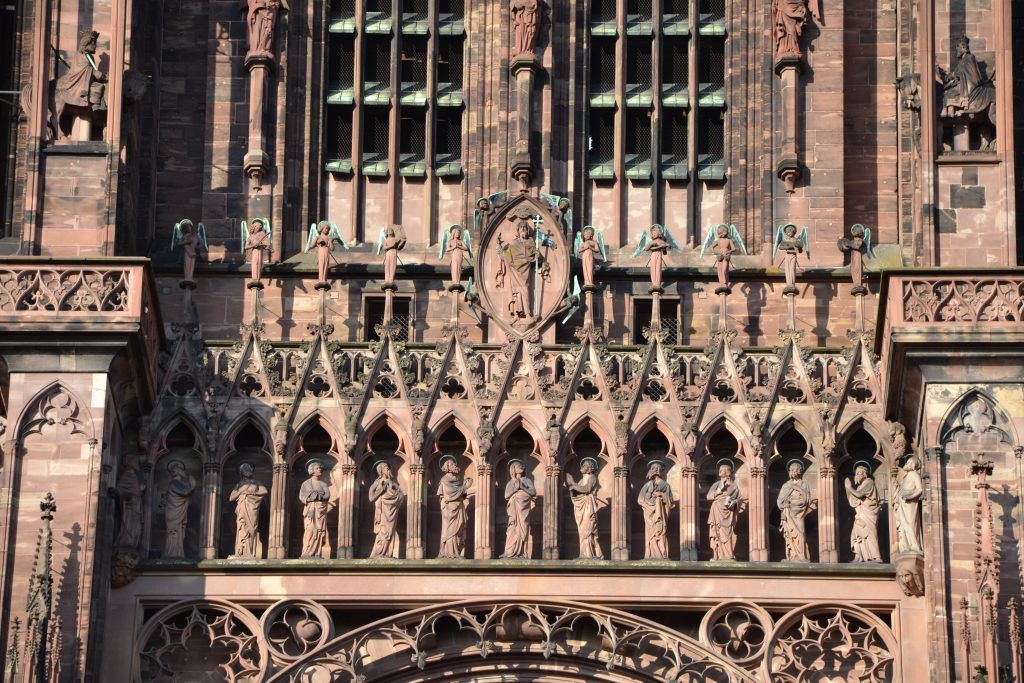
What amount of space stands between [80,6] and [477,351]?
16.6 feet

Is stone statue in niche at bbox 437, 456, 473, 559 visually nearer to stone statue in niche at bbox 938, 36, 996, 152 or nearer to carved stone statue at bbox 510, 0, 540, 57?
carved stone statue at bbox 510, 0, 540, 57

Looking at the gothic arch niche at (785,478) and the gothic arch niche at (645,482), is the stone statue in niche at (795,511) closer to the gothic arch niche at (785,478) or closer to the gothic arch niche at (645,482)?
the gothic arch niche at (785,478)

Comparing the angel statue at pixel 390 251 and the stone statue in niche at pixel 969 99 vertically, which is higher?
the stone statue in niche at pixel 969 99

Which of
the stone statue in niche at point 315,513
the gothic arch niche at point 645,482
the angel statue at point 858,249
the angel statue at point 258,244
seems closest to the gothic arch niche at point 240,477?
the stone statue in niche at point 315,513

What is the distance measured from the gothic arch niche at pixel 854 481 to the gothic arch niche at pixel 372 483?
397cm

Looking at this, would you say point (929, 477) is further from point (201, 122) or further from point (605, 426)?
point (201, 122)

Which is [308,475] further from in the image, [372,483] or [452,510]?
[452,510]

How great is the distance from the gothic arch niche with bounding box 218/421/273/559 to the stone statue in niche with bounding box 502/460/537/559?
7.28 feet

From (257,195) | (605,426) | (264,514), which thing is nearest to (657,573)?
(605,426)

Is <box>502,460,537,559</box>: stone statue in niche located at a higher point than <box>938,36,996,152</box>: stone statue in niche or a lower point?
lower

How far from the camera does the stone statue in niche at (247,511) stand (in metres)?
32.5

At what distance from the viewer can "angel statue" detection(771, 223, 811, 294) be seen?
112 ft

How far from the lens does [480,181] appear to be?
35156mm

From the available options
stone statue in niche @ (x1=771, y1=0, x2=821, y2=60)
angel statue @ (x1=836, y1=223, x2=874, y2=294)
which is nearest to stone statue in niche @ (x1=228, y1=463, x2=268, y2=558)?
angel statue @ (x1=836, y1=223, x2=874, y2=294)
